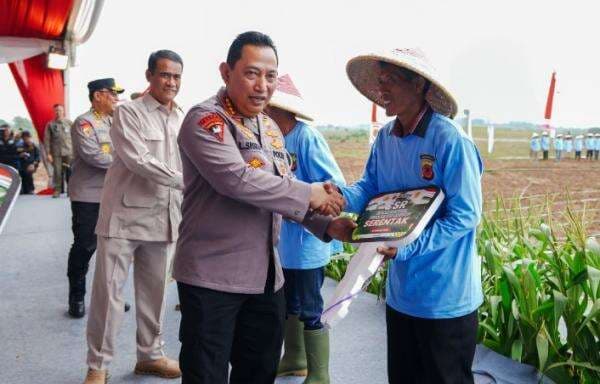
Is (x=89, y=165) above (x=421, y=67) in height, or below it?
below

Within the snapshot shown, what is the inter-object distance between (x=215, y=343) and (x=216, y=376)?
9cm

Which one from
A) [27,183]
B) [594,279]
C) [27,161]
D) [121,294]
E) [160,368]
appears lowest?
[27,183]

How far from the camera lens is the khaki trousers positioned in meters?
2.33

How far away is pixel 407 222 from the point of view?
132 cm

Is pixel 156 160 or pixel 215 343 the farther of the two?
pixel 156 160

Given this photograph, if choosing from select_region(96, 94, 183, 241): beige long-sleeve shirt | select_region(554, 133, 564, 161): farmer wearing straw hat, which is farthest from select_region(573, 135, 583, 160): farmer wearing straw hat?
select_region(96, 94, 183, 241): beige long-sleeve shirt

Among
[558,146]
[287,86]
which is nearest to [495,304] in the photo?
[287,86]

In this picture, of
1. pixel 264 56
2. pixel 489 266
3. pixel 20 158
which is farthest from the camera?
pixel 20 158

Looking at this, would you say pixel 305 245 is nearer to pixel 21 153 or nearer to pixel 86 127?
pixel 86 127

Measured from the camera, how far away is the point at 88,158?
3006 mm

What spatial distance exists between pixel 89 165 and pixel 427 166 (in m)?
2.21

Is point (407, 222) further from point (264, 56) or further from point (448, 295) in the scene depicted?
point (264, 56)

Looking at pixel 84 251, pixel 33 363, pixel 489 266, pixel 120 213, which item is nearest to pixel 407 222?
→ pixel 120 213

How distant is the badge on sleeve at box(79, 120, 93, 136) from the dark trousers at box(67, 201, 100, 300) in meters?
0.40
